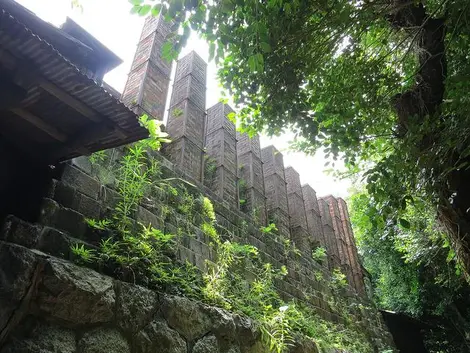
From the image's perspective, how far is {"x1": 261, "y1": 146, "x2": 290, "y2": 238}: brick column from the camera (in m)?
7.18

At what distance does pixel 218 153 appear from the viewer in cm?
616

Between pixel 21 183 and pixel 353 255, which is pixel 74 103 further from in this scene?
pixel 353 255

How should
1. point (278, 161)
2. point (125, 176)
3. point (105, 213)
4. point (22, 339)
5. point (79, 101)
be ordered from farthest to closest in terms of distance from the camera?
point (278, 161) < point (125, 176) < point (105, 213) < point (79, 101) < point (22, 339)

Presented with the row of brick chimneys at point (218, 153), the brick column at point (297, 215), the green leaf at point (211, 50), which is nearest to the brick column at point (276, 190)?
the row of brick chimneys at point (218, 153)

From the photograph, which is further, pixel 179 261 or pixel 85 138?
pixel 179 261

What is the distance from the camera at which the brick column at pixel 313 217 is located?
859cm

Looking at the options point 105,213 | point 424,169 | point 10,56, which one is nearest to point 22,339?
point 105,213

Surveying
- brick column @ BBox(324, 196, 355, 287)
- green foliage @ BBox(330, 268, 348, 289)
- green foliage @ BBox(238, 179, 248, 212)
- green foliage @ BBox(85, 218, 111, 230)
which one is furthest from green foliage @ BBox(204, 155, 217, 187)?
brick column @ BBox(324, 196, 355, 287)

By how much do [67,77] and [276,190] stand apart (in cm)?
591

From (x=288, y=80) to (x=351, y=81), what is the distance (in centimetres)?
101

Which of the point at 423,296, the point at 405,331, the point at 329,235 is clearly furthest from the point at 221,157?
the point at 405,331

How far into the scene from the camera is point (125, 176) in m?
3.67

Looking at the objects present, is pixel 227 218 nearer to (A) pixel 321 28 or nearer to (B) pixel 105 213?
(B) pixel 105 213

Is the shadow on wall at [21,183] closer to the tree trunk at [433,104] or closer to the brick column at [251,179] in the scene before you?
the tree trunk at [433,104]
